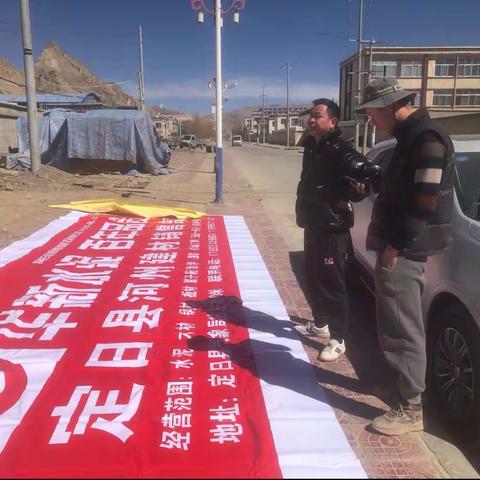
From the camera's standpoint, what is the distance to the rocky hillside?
88.8 meters

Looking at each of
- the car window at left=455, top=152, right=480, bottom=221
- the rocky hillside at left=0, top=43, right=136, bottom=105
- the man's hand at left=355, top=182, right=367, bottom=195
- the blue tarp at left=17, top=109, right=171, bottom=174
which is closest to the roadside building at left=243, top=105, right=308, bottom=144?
the rocky hillside at left=0, top=43, right=136, bottom=105

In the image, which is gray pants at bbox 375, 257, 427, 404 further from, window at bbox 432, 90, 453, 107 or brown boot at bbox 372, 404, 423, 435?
window at bbox 432, 90, 453, 107

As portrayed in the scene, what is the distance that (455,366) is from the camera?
2.88 meters

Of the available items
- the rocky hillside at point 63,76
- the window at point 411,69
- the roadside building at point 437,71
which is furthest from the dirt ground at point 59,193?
the rocky hillside at point 63,76

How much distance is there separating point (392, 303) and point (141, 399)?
1.62 metres

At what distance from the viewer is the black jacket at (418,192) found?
7.97 feet

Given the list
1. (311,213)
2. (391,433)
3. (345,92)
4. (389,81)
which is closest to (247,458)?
(391,433)

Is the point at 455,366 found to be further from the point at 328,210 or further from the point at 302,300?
the point at 302,300

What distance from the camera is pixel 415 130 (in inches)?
98.0

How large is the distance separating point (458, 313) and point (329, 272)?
1.01m

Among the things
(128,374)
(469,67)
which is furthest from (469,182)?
(469,67)

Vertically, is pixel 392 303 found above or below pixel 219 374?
above

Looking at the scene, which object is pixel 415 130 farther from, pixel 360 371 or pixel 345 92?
pixel 345 92

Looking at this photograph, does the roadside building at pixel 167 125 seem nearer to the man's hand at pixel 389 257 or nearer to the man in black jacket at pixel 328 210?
the man in black jacket at pixel 328 210
